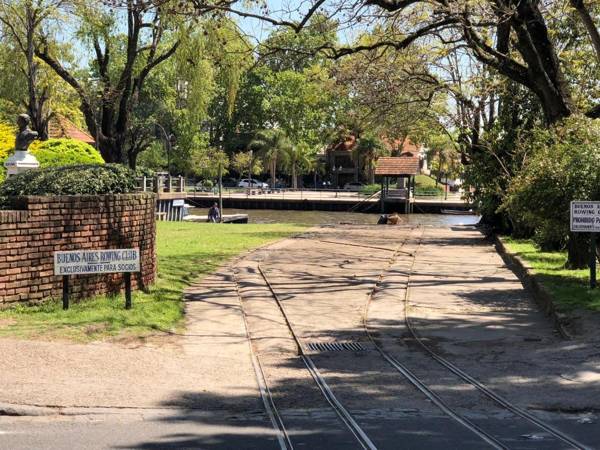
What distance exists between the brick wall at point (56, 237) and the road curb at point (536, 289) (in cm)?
700

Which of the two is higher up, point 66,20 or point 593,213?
point 66,20

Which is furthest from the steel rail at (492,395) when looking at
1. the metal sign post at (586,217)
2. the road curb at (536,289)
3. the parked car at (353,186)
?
the parked car at (353,186)

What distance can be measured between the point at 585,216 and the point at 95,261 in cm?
821

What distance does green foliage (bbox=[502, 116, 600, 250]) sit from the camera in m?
14.1

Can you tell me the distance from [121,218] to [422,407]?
6.78 metres

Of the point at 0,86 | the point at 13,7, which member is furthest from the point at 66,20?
the point at 0,86

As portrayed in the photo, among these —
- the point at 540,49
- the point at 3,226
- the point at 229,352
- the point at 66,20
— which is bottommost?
the point at 229,352

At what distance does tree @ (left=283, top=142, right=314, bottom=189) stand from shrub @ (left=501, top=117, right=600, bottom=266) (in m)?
68.7

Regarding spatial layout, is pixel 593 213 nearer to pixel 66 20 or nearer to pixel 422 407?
pixel 422 407

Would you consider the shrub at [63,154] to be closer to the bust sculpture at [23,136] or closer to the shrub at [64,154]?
the shrub at [64,154]

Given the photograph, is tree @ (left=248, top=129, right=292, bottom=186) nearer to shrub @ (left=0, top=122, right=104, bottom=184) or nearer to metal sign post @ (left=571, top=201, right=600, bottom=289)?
shrub @ (left=0, top=122, right=104, bottom=184)

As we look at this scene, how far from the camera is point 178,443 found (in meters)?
5.88

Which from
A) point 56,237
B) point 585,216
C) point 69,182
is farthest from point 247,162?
point 56,237

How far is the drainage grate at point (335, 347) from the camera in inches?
393
